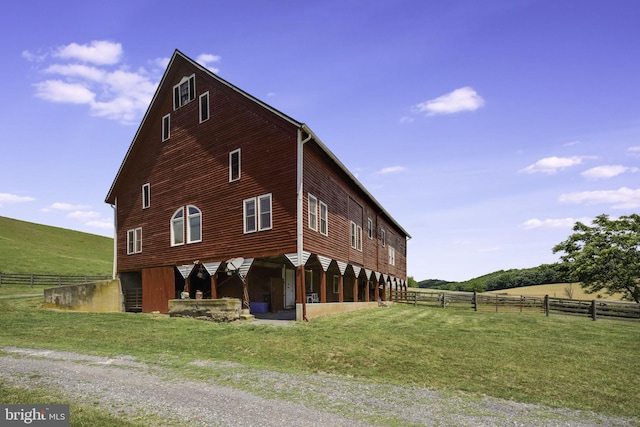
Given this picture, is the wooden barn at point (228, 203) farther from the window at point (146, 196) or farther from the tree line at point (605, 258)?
the tree line at point (605, 258)

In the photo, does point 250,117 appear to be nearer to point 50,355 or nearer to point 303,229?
point 303,229

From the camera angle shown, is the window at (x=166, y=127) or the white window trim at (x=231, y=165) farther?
the window at (x=166, y=127)

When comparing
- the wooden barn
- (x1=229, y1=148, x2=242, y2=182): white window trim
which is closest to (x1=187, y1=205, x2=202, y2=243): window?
the wooden barn

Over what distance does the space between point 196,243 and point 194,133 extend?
6111 millimetres

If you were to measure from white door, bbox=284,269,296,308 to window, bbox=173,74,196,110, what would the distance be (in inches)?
460

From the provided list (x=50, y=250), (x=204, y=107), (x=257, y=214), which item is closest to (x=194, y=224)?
(x=257, y=214)

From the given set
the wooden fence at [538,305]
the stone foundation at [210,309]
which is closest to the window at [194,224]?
the stone foundation at [210,309]

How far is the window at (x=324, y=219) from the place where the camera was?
72.6 ft

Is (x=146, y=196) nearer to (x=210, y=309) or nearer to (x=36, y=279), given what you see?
(x=210, y=309)

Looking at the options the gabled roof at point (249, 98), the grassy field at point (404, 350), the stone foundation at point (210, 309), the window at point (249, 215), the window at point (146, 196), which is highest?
the gabled roof at point (249, 98)

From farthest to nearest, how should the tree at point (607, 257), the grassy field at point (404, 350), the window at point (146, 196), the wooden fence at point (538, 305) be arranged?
the tree at point (607, 257) → the window at point (146, 196) → the wooden fence at point (538, 305) → the grassy field at point (404, 350)

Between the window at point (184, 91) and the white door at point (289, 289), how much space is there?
1169 centimetres

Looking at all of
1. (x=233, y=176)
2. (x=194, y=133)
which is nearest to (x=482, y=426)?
(x=233, y=176)

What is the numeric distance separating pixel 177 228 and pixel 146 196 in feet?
13.8
